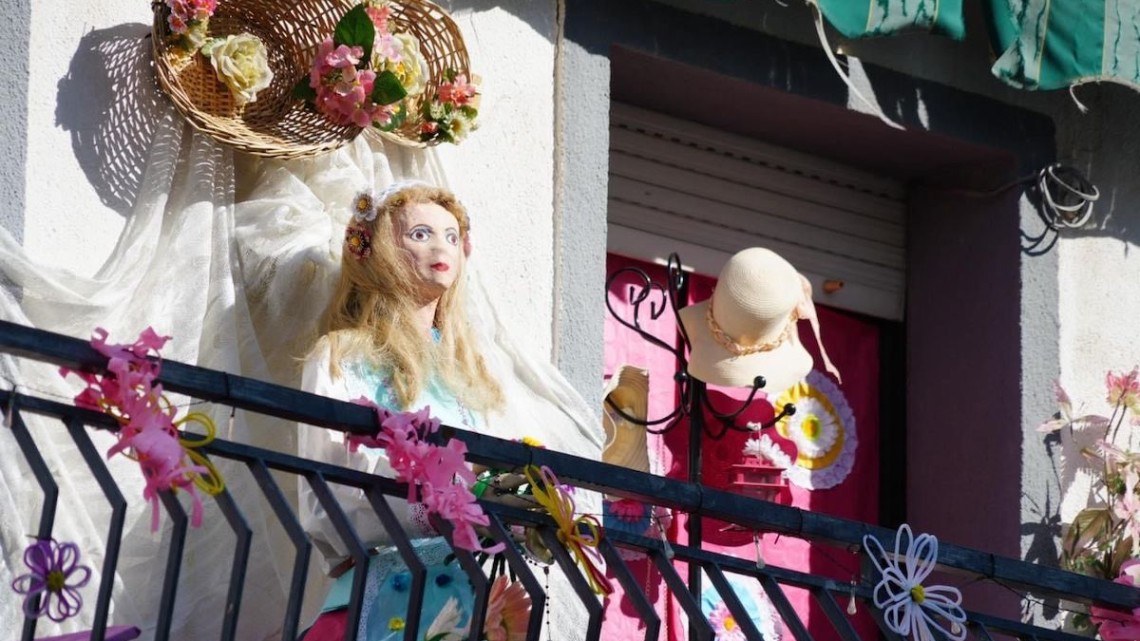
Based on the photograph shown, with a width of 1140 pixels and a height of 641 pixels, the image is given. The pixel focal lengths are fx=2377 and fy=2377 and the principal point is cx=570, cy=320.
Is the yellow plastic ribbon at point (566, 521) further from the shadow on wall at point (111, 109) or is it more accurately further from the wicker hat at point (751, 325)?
the wicker hat at point (751, 325)

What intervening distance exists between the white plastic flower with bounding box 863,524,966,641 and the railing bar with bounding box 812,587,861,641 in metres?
0.12

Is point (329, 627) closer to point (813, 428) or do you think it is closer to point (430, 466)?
point (430, 466)

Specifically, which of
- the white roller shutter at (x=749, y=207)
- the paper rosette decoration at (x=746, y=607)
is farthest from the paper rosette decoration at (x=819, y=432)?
the paper rosette decoration at (x=746, y=607)

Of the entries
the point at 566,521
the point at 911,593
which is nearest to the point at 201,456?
the point at 566,521

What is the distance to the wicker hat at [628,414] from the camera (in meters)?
6.86

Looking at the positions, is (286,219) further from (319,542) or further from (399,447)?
(399,447)

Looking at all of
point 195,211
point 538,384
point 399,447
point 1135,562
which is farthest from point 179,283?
point 1135,562

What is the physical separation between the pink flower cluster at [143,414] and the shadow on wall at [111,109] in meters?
1.64

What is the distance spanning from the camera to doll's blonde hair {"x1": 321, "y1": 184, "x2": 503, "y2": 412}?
5641 mm

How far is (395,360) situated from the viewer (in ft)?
18.5

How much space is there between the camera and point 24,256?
212 inches

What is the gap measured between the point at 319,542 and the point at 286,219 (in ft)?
2.94

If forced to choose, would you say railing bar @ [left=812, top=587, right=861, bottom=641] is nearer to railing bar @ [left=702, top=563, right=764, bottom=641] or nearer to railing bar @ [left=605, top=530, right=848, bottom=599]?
railing bar @ [left=605, top=530, right=848, bottom=599]

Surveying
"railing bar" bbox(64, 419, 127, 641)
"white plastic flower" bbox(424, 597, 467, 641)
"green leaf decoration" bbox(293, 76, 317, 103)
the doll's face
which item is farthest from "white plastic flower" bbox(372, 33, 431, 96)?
"railing bar" bbox(64, 419, 127, 641)
